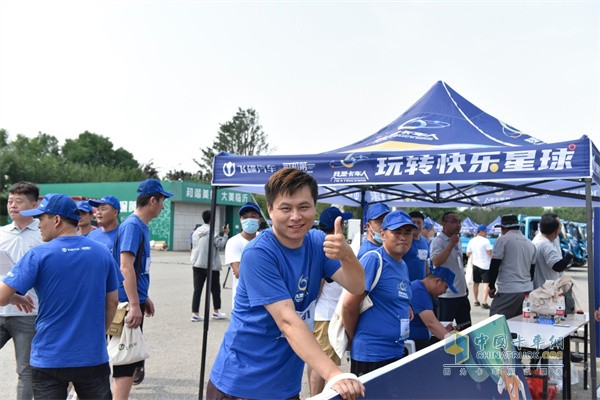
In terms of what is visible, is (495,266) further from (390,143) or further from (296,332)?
(296,332)

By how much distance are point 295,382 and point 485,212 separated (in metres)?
56.7

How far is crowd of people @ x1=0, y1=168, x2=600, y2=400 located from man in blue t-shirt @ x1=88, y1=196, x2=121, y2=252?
12 millimetres

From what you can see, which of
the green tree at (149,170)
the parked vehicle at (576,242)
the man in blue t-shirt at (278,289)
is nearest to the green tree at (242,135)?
the green tree at (149,170)

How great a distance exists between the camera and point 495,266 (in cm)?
624

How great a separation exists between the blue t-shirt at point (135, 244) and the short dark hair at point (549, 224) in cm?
463

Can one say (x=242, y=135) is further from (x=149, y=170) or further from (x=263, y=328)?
(x=263, y=328)

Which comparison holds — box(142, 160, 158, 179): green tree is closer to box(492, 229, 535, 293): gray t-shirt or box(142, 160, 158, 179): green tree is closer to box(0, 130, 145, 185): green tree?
box(0, 130, 145, 185): green tree

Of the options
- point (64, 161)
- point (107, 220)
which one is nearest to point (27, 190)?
point (107, 220)

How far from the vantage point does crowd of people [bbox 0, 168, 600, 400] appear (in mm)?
2096

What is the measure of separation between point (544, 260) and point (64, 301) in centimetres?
551

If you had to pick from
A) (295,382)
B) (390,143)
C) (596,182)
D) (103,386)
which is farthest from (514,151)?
(103,386)

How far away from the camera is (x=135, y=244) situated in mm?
4137

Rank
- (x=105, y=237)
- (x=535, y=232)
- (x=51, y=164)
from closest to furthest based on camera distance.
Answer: (x=105, y=237)
(x=535, y=232)
(x=51, y=164)

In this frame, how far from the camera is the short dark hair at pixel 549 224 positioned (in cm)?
625
